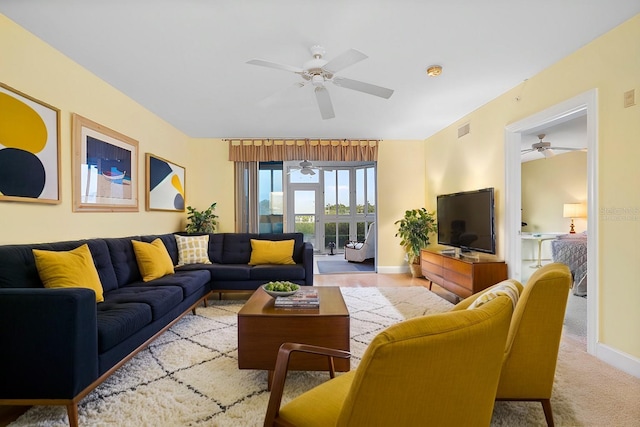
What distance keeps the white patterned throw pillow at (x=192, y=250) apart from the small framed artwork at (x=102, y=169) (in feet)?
2.44

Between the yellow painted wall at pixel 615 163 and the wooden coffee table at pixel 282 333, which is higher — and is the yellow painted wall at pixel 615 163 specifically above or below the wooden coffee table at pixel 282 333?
above

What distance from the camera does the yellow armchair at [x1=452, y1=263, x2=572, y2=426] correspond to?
1.47 meters

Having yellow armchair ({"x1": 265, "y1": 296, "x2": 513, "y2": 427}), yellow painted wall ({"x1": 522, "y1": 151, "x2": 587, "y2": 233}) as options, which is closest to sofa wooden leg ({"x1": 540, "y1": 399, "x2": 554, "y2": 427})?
yellow armchair ({"x1": 265, "y1": 296, "x2": 513, "y2": 427})

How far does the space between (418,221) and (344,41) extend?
3483mm

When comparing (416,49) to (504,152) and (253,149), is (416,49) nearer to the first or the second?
(504,152)

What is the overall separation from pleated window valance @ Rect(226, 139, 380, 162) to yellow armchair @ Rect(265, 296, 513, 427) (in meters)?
5.03

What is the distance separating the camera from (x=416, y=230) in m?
5.34

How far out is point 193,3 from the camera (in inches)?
82.5

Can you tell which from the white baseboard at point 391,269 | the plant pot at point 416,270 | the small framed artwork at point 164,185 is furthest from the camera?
the white baseboard at point 391,269

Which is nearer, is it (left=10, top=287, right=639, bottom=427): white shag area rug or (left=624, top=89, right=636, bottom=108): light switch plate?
(left=10, top=287, right=639, bottom=427): white shag area rug

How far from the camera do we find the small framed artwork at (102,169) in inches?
112

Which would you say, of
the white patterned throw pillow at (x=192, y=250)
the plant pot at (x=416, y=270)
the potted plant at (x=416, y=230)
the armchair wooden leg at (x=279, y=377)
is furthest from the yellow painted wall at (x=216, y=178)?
the armchair wooden leg at (x=279, y=377)

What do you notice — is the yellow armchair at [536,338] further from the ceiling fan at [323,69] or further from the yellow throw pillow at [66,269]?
the yellow throw pillow at [66,269]

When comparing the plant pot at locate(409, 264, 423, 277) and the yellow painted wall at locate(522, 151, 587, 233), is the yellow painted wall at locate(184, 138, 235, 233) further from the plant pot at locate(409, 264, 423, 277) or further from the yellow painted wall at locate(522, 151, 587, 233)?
the yellow painted wall at locate(522, 151, 587, 233)
